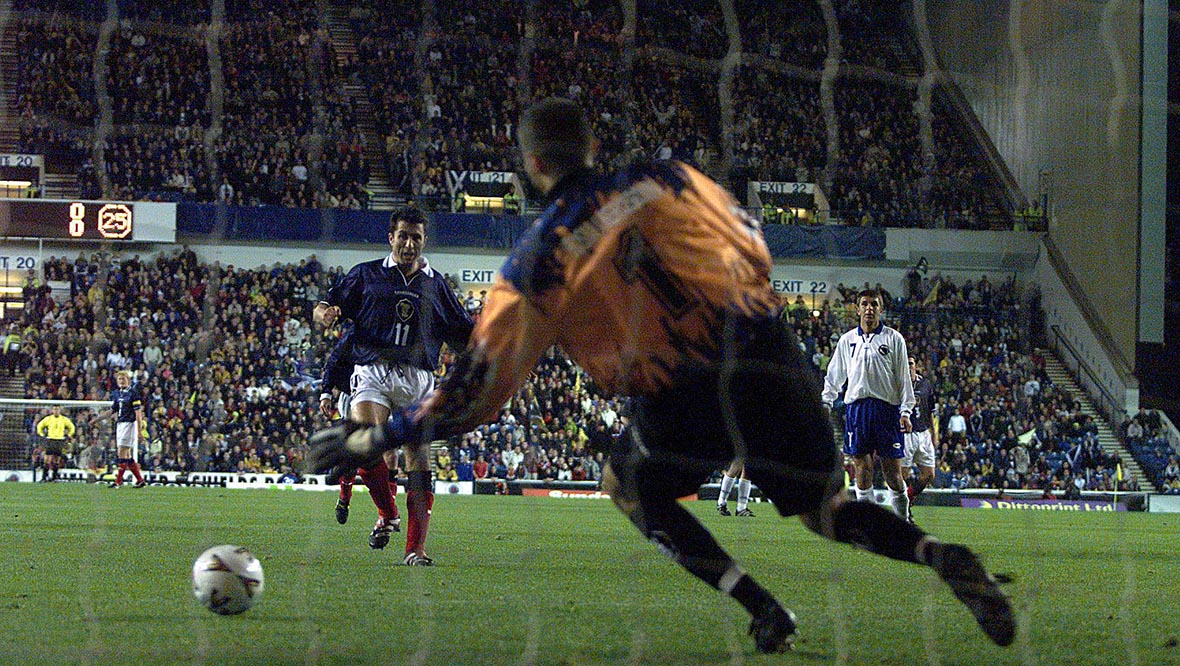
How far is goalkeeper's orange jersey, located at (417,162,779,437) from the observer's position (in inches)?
138

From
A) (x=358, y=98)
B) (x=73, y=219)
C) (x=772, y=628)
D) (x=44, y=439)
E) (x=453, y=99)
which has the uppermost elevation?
(x=453, y=99)

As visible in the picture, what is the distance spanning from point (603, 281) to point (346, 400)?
691 cm

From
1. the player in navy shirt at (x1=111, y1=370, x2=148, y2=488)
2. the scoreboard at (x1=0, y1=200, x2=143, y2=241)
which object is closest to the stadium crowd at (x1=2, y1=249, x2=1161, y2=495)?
the scoreboard at (x1=0, y1=200, x2=143, y2=241)

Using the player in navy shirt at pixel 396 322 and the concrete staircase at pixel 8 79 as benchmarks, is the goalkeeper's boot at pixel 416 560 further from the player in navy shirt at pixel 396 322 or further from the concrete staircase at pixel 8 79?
the concrete staircase at pixel 8 79

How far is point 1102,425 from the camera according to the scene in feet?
79.9

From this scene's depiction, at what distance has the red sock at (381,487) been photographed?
7957mm

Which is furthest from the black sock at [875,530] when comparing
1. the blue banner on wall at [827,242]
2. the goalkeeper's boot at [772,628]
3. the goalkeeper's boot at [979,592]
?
the blue banner on wall at [827,242]

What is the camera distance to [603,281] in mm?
3555

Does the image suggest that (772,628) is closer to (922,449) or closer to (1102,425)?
(922,449)

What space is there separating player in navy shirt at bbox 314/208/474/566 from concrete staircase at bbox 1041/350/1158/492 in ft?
61.7

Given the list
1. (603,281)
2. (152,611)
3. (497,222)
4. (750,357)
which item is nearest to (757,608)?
(750,357)

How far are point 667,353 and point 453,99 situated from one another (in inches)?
911

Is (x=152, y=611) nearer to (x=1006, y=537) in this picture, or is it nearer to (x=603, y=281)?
(x=603, y=281)

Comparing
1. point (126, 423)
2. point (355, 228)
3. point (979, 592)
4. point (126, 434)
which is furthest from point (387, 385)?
point (355, 228)
